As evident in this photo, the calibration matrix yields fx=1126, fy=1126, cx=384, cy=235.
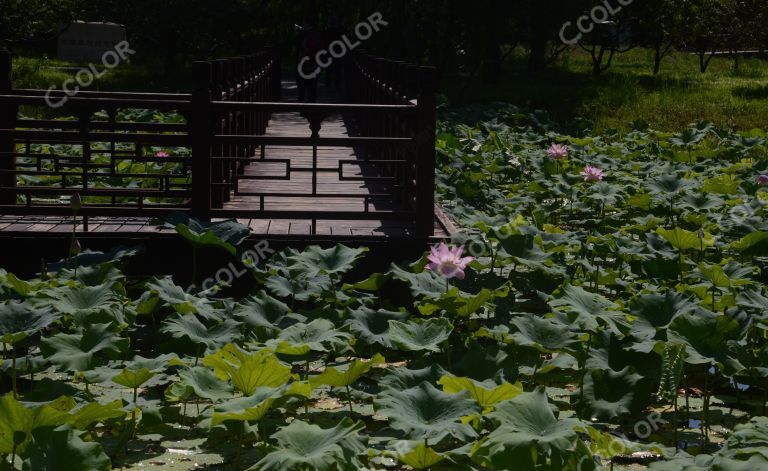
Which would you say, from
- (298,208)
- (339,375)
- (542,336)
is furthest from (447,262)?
(298,208)

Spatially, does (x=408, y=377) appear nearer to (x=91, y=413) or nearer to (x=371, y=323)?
(x=371, y=323)

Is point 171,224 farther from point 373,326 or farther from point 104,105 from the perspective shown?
point 373,326

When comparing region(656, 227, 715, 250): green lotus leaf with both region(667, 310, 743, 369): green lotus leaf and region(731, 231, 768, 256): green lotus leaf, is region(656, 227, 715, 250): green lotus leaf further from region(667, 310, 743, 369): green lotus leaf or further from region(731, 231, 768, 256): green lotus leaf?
region(667, 310, 743, 369): green lotus leaf

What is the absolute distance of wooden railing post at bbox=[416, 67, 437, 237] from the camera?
21.4ft

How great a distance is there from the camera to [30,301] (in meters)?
4.82

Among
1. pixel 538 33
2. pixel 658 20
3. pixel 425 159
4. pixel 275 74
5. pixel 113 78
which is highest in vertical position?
pixel 658 20

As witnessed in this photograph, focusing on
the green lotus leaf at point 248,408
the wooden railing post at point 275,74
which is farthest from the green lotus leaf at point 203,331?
the wooden railing post at point 275,74

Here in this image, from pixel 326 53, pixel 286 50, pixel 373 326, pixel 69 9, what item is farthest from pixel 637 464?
pixel 286 50

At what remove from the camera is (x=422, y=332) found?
173 inches

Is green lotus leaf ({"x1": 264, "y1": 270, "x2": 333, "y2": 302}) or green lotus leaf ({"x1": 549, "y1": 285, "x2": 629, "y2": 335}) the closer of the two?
green lotus leaf ({"x1": 549, "y1": 285, "x2": 629, "y2": 335})

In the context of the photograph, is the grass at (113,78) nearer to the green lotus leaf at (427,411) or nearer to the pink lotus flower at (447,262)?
the pink lotus flower at (447,262)

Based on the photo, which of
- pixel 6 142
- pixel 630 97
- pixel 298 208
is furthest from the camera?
pixel 630 97

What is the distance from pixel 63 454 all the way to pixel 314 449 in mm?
689

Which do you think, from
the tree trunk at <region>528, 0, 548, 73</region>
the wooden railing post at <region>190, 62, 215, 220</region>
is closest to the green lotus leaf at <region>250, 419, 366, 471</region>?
the wooden railing post at <region>190, 62, 215, 220</region>
